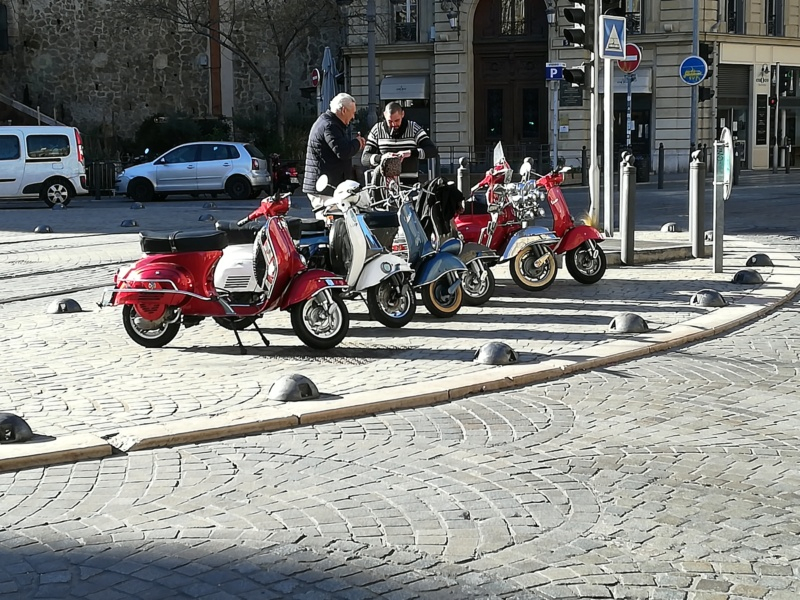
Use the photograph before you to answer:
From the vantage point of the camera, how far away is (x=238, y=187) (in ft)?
98.9

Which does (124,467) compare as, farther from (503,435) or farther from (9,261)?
(9,261)

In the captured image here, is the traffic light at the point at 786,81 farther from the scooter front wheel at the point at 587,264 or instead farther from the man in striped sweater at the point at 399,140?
the man in striped sweater at the point at 399,140

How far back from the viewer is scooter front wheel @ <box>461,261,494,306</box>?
10.5 m

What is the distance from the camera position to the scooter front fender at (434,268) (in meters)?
9.48

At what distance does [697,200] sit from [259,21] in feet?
96.8

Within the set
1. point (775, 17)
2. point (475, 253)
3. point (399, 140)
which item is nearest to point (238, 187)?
point (399, 140)

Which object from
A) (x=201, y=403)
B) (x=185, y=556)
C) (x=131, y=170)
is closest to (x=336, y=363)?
(x=201, y=403)

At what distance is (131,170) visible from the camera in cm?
3036

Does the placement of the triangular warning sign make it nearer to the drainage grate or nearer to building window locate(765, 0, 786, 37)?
the drainage grate

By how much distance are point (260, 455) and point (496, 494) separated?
48.7 inches

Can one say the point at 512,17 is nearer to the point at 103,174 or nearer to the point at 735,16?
the point at 735,16

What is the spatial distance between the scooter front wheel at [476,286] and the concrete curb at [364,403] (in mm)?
1860

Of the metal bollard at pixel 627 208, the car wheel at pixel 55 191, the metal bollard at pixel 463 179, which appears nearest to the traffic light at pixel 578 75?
→ the metal bollard at pixel 463 179

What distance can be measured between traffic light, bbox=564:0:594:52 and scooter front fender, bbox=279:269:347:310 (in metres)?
7.00
